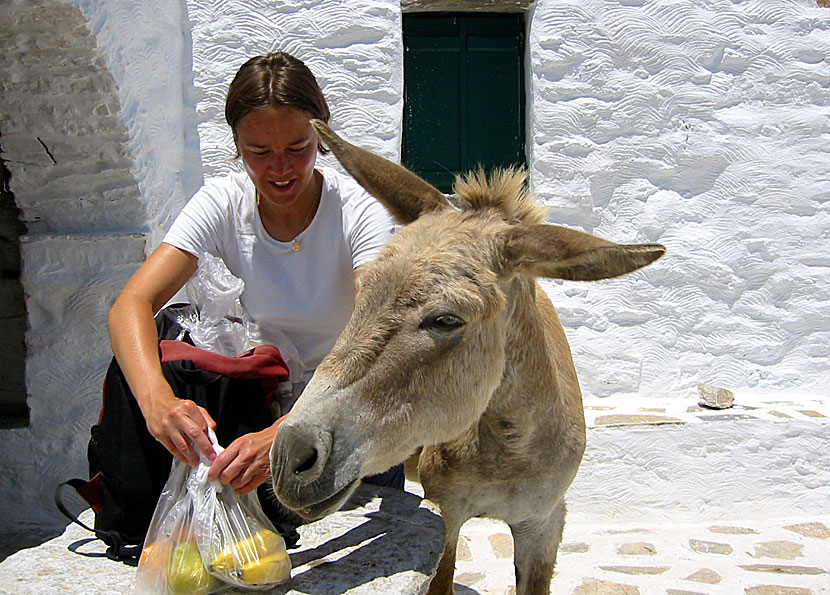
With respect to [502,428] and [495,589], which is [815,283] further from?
[502,428]

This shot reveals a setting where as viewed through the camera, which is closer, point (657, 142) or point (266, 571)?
point (266, 571)

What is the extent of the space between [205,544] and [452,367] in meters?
0.79

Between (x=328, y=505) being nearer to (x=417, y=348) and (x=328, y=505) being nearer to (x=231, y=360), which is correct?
(x=417, y=348)

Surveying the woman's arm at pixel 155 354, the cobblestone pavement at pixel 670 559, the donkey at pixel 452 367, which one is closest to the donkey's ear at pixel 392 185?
the donkey at pixel 452 367

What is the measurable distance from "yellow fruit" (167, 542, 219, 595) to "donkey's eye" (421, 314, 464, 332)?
2.76ft

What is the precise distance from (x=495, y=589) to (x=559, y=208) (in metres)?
2.42

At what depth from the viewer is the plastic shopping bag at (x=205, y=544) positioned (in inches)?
77.0

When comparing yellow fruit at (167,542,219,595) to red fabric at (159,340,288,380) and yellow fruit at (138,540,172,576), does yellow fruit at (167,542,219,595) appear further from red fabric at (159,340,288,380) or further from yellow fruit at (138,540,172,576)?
red fabric at (159,340,288,380)

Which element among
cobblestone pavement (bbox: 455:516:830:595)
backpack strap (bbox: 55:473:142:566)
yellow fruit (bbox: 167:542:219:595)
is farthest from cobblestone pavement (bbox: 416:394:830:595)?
yellow fruit (bbox: 167:542:219:595)

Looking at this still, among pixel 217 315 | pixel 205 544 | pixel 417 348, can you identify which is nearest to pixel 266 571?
pixel 205 544

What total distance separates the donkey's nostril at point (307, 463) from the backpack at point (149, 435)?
1.89ft

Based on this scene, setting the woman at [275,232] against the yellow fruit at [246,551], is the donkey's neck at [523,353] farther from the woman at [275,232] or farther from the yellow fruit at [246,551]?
the yellow fruit at [246,551]

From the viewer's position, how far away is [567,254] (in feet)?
6.55

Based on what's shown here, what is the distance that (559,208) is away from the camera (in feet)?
16.5
